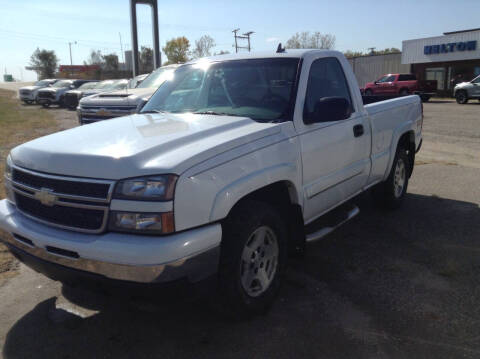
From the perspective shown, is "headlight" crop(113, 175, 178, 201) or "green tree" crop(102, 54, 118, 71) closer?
"headlight" crop(113, 175, 178, 201)

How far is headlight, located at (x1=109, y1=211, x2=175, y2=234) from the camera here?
2445 millimetres

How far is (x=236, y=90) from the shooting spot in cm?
384

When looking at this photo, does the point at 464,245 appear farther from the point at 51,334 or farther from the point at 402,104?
the point at 51,334

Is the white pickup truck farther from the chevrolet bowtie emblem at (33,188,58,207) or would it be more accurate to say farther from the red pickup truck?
the red pickup truck

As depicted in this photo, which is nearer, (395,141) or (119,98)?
(395,141)

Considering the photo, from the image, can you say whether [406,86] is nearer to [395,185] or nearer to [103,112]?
[103,112]

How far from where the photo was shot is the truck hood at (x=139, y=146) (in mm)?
2555

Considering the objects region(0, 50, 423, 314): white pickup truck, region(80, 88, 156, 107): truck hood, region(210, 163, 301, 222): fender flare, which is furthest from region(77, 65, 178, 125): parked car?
region(210, 163, 301, 222): fender flare

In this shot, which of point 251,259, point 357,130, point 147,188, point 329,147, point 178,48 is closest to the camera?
point 147,188

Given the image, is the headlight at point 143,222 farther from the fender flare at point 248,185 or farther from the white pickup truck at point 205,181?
the fender flare at point 248,185

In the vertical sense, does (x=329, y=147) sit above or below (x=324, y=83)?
below

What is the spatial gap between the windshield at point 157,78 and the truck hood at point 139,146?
24.2 feet

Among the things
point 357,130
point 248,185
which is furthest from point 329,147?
point 248,185

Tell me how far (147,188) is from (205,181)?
338mm
